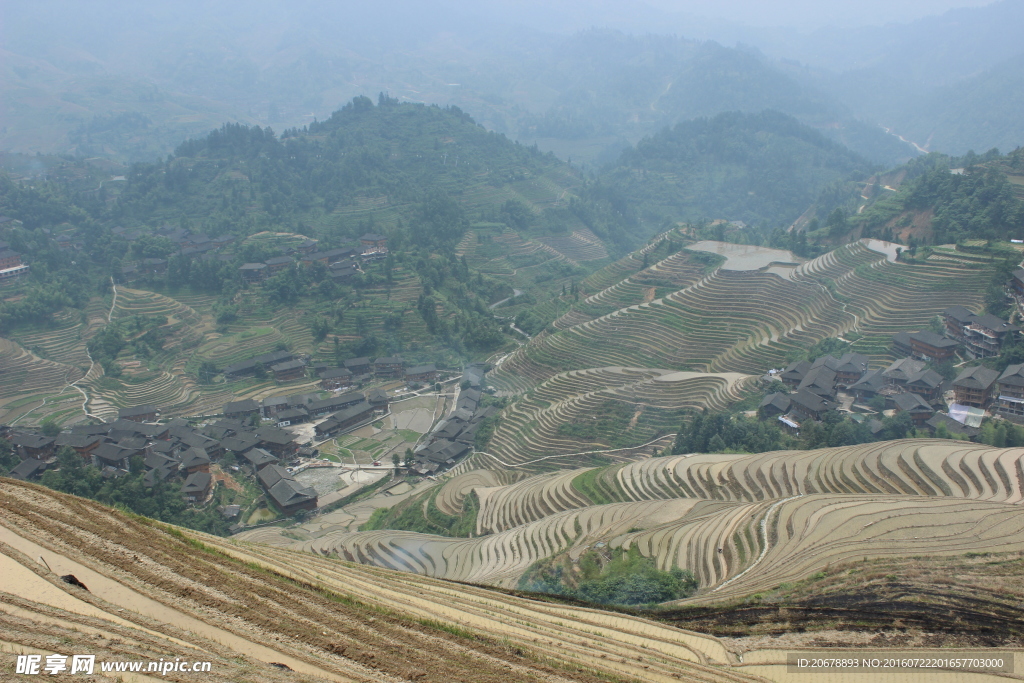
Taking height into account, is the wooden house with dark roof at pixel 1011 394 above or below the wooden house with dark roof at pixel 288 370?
above

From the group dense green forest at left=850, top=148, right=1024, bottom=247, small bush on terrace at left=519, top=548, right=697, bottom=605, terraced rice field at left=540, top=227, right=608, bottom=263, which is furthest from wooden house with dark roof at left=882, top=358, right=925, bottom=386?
terraced rice field at left=540, top=227, right=608, bottom=263

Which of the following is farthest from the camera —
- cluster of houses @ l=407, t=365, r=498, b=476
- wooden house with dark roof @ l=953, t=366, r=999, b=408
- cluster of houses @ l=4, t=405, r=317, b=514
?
cluster of houses @ l=407, t=365, r=498, b=476

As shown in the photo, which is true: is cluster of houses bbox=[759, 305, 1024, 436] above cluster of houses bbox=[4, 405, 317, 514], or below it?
above

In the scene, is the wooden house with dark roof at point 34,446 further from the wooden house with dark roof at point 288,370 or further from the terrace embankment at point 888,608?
the terrace embankment at point 888,608

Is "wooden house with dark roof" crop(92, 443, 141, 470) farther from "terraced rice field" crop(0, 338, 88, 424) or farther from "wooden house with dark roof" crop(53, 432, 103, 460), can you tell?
"terraced rice field" crop(0, 338, 88, 424)

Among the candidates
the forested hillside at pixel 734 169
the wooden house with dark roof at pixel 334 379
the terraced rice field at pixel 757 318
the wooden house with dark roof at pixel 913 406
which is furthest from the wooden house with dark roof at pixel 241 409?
the forested hillside at pixel 734 169

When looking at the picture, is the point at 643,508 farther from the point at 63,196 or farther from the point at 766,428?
the point at 63,196

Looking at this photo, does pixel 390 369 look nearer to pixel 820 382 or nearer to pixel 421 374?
pixel 421 374
